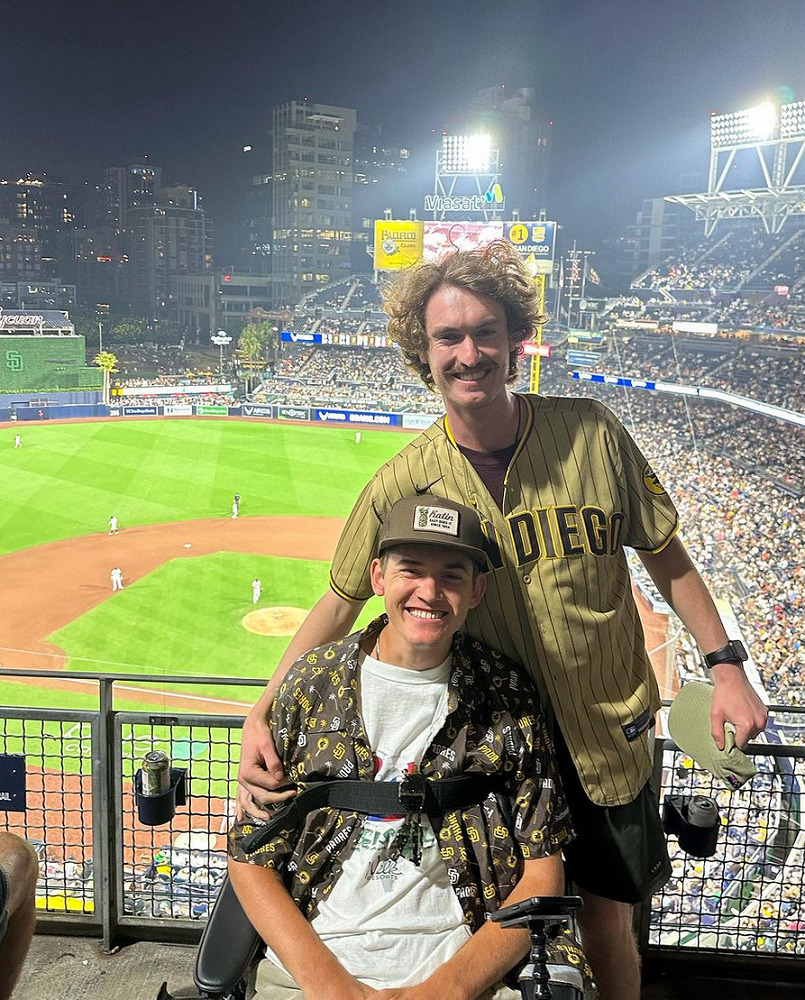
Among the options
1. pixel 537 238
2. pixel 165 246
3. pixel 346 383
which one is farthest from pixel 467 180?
pixel 165 246

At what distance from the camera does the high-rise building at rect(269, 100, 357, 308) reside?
2203 centimetres

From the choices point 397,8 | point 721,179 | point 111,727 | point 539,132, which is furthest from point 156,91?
point 111,727

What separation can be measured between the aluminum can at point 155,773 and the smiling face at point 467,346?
103 centimetres

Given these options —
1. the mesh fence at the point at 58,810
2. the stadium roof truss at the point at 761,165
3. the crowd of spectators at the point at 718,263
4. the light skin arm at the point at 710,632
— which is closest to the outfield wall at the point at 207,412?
the crowd of spectators at the point at 718,263

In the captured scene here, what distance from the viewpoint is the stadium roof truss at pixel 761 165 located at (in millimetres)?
17547

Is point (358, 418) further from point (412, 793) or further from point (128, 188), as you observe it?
point (412, 793)

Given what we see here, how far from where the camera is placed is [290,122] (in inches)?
886

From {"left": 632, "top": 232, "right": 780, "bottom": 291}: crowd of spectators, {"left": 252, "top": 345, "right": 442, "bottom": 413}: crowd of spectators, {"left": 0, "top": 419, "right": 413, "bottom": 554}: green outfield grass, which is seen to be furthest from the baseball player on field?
{"left": 252, "top": 345, "right": 442, "bottom": 413}: crowd of spectators

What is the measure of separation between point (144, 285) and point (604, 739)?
2280 cm

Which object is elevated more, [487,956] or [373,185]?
[373,185]

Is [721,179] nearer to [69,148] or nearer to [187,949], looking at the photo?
[69,148]

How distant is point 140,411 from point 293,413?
162 inches

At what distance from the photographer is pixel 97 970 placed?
1.86 metres

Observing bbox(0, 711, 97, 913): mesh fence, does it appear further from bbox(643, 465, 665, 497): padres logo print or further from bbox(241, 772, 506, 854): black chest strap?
bbox(643, 465, 665, 497): padres logo print
